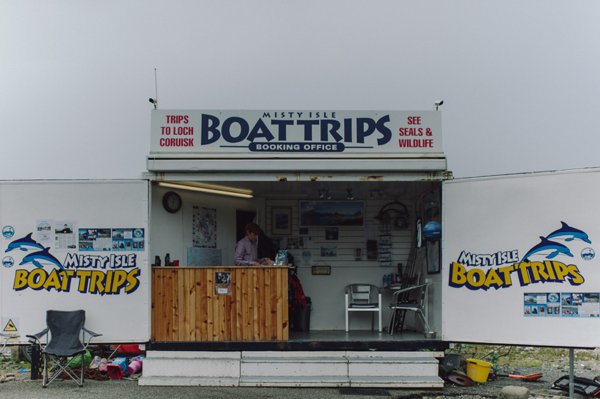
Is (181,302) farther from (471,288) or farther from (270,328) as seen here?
(471,288)

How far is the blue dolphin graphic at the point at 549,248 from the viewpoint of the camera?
7.14m

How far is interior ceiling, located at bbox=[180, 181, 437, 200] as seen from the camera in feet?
28.9

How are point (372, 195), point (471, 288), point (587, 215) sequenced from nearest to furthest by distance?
point (587, 215) → point (471, 288) → point (372, 195)

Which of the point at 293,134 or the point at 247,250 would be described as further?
the point at 247,250

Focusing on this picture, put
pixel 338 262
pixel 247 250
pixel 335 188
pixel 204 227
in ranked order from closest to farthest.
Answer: pixel 247 250
pixel 335 188
pixel 204 227
pixel 338 262

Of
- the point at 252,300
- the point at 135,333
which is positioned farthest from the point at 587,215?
the point at 135,333

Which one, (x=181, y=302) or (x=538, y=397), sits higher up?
(x=181, y=302)

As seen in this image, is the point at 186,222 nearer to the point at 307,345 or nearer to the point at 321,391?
the point at 307,345

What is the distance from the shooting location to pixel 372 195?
1004 centimetres

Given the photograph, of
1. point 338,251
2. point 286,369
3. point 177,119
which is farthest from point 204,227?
point 286,369

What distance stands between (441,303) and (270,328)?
239 cm

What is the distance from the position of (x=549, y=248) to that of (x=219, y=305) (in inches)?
174

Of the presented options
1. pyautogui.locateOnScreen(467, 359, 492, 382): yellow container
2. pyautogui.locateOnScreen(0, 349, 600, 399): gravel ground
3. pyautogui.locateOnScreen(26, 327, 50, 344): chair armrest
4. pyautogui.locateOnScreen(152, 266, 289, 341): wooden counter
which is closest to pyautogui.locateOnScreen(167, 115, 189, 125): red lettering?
pyautogui.locateOnScreen(152, 266, 289, 341): wooden counter

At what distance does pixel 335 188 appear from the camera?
9.30 meters
